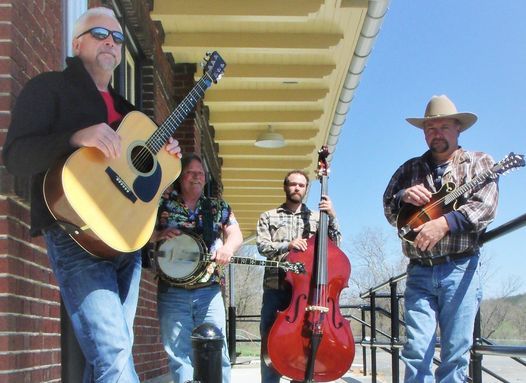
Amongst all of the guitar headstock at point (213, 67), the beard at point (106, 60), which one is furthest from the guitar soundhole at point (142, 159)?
the guitar headstock at point (213, 67)

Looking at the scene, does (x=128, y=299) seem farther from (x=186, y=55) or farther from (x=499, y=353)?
Result: (x=186, y=55)

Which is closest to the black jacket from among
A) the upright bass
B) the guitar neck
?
the guitar neck

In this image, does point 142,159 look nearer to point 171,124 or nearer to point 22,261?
point 171,124

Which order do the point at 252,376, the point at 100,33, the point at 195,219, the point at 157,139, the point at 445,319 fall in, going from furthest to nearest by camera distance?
1. the point at 252,376
2. the point at 195,219
3. the point at 445,319
4. the point at 157,139
5. the point at 100,33

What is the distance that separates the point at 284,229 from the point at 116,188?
7.54 ft

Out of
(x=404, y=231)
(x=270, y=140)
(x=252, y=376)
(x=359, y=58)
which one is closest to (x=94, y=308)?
(x=404, y=231)

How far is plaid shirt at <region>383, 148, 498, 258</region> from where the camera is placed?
357cm

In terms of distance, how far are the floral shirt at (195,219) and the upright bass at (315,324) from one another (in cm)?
54

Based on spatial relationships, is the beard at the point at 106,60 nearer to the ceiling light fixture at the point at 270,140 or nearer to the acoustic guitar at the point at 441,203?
the acoustic guitar at the point at 441,203

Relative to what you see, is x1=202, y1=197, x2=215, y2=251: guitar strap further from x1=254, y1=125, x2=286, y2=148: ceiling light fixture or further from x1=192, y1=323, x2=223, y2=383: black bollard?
x1=254, y1=125, x2=286, y2=148: ceiling light fixture

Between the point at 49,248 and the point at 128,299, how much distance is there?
39 centimetres

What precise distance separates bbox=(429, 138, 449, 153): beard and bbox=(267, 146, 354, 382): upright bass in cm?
118

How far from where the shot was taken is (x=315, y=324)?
4.54 m

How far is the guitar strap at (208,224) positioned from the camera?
4.23m
